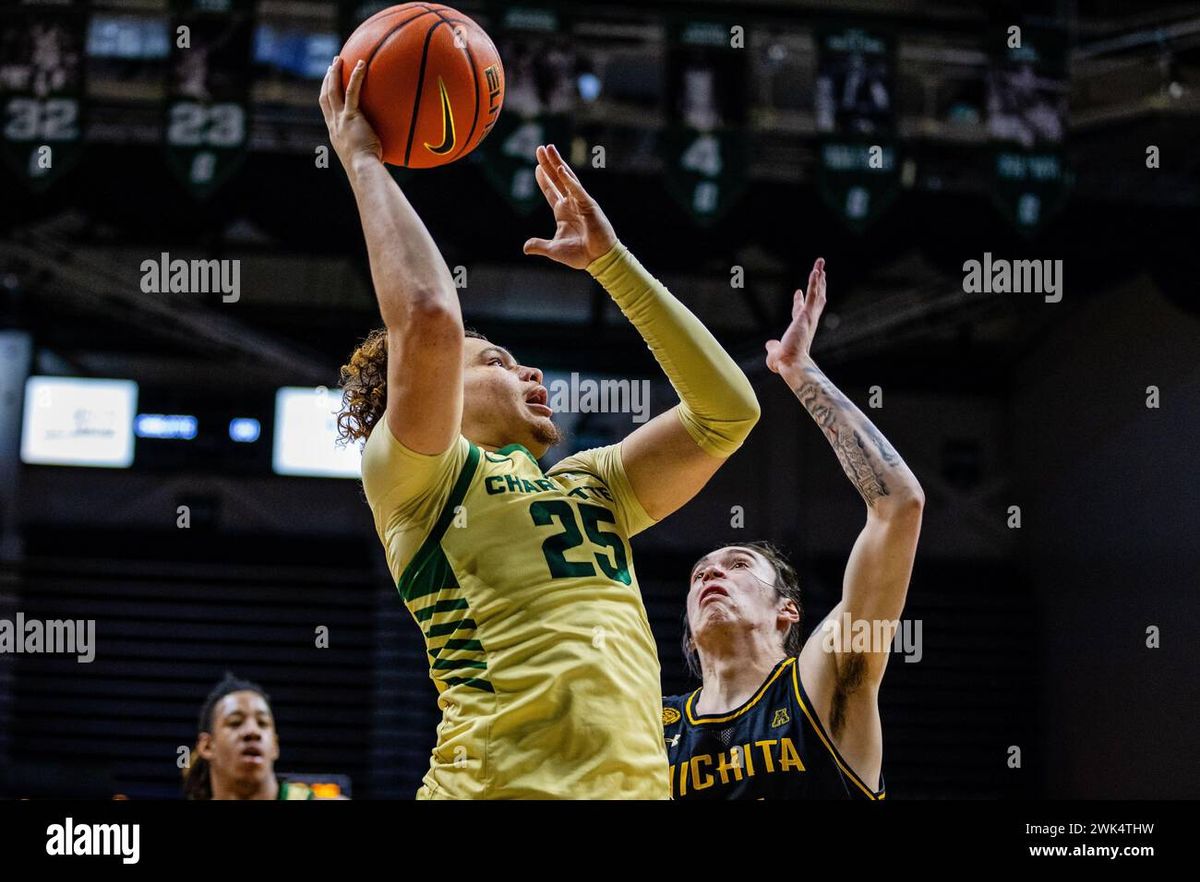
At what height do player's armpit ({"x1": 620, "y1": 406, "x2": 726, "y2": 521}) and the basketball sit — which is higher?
the basketball

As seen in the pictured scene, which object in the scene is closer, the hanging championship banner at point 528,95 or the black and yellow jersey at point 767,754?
the black and yellow jersey at point 767,754

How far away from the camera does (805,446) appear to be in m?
10.9

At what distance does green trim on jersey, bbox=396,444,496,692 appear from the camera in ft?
8.84

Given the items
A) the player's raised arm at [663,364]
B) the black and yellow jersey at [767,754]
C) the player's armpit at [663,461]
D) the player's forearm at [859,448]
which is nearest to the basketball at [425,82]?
the player's raised arm at [663,364]

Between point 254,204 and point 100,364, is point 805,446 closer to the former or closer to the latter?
point 254,204

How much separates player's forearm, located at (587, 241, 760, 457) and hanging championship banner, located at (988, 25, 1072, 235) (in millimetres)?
6373

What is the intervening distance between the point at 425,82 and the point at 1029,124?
657 centimetres

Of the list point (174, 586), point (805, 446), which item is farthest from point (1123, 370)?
point (174, 586)

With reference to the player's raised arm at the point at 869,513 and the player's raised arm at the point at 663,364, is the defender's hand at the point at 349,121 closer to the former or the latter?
the player's raised arm at the point at 663,364

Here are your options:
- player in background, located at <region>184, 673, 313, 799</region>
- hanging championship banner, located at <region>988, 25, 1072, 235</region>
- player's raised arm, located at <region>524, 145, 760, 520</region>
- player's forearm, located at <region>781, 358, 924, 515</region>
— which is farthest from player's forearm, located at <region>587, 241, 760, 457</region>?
hanging championship banner, located at <region>988, 25, 1072, 235</region>

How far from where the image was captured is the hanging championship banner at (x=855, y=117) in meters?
8.57

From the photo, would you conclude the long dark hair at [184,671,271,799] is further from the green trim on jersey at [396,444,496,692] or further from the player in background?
the green trim on jersey at [396,444,496,692]

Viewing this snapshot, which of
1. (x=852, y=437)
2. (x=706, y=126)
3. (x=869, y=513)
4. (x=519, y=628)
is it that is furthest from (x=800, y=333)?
(x=706, y=126)

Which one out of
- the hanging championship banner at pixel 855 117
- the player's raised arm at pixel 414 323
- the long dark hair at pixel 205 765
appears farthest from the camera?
the hanging championship banner at pixel 855 117
